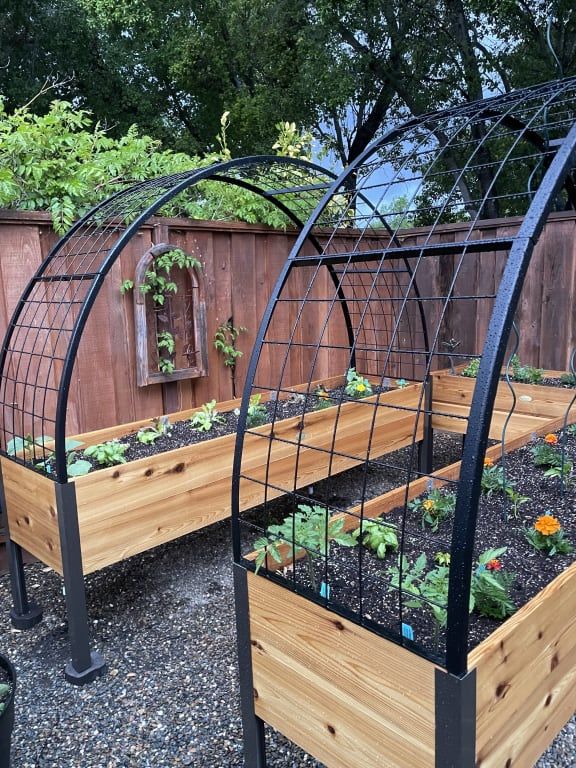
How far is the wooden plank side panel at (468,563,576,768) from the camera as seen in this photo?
1081mm

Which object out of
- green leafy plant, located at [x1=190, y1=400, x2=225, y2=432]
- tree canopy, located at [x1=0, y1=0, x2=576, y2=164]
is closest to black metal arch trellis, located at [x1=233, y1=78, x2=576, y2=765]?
green leafy plant, located at [x1=190, y1=400, x2=225, y2=432]

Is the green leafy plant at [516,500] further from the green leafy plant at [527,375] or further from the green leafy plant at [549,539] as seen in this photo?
the green leafy plant at [527,375]

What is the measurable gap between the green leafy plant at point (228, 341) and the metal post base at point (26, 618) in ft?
5.77

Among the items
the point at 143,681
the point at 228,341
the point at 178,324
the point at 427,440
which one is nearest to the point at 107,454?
the point at 143,681

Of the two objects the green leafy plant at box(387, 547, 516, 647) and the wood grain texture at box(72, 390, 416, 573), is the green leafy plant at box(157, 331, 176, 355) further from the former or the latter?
the green leafy plant at box(387, 547, 516, 647)

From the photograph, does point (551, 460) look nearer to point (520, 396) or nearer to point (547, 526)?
point (547, 526)

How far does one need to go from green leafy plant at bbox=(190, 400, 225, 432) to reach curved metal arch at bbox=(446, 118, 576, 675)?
195 centimetres

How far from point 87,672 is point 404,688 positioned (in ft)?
4.27

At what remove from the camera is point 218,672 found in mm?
1943

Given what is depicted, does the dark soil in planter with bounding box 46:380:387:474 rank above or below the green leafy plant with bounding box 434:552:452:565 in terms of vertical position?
above

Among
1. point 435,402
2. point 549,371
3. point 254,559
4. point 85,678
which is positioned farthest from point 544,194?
point 549,371

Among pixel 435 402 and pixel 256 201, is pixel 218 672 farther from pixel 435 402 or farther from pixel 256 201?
pixel 256 201

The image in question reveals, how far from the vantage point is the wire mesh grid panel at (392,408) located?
3.70 feet

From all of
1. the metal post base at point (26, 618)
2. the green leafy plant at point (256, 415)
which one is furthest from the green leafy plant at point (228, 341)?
the metal post base at point (26, 618)
